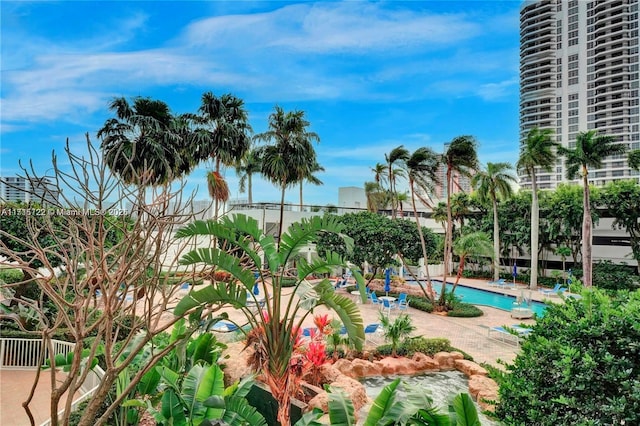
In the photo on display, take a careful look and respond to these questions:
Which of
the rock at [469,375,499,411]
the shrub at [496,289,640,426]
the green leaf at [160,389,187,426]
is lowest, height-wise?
the rock at [469,375,499,411]

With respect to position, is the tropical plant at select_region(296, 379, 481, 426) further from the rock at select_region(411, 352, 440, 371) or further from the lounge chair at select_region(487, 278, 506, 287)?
the lounge chair at select_region(487, 278, 506, 287)

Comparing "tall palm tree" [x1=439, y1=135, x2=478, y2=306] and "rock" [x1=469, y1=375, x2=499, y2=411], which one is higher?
"tall palm tree" [x1=439, y1=135, x2=478, y2=306]

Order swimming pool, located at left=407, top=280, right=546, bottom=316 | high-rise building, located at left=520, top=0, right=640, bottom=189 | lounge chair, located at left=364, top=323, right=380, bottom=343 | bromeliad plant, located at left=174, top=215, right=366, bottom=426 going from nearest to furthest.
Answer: bromeliad plant, located at left=174, top=215, right=366, bottom=426 → lounge chair, located at left=364, top=323, right=380, bottom=343 → swimming pool, located at left=407, top=280, right=546, bottom=316 → high-rise building, located at left=520, top=0, right=640, bottom=189

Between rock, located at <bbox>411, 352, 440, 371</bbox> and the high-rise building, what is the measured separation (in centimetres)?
5296

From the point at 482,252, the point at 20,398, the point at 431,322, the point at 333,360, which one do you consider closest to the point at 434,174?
the point at 482,252

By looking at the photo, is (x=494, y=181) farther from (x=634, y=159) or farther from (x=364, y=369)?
(x=364, y=369)

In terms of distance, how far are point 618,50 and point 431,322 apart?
62587 millimetres

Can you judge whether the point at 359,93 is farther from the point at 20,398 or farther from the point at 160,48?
the point at 20,398

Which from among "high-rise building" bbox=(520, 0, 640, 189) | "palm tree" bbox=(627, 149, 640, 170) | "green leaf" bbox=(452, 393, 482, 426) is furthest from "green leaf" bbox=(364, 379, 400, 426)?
"high-rise building" bbox=(520, 0, 640, 189)

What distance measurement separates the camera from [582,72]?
200 ft

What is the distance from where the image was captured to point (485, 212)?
28766mm

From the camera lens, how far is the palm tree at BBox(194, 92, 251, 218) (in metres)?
20.3

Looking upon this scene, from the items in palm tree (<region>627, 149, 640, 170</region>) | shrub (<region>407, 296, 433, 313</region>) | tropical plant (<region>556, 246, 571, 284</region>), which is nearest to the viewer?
shrub (<region>407, 296, 433, 313</region>)

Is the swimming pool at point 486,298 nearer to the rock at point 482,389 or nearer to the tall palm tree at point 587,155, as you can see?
the tall palm tree at point 587,155
